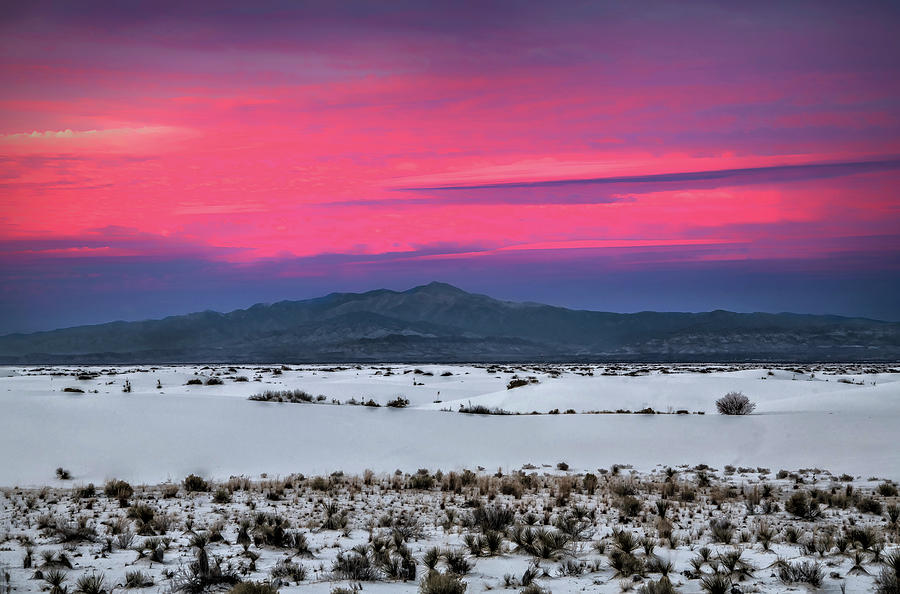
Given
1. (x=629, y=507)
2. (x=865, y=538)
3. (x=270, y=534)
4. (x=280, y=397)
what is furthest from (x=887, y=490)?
(x=280, y=397)

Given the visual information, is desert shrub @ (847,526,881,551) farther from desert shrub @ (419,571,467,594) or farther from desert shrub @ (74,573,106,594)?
desert shrub @ (74,573,106,594)

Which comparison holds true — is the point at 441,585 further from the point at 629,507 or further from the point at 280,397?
the point at 280,397

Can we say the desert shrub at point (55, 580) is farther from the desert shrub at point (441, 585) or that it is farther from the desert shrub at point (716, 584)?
the desert shrub at point (716, 584)

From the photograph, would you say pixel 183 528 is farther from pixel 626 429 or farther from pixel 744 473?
pixel 626 429

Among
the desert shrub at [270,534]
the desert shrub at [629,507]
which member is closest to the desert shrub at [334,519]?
the desert shrub at [270,534]

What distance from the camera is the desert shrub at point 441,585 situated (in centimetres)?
775

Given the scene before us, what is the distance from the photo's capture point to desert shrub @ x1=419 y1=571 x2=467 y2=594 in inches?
305

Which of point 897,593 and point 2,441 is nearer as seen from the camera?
point 897,593

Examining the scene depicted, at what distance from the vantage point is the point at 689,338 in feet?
593

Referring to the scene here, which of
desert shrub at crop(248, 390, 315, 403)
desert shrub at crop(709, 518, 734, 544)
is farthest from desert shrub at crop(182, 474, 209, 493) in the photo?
desert shrub at crop(248, 390, 315, 403)

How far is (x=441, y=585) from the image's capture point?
7777 mm

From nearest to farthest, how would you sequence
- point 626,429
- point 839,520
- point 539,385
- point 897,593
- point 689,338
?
point 897,593 < point 839,520 < point 626,429 < point 539,385 < point 689,338

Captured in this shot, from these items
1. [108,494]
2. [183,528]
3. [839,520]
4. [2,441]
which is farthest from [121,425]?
[839,520]

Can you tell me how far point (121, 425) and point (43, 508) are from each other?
10670 millimetres
